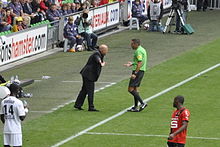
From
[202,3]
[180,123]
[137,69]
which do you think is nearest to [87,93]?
[137,69]

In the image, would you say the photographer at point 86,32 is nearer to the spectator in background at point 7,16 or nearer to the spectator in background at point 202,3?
the spectator in background at point 7,16

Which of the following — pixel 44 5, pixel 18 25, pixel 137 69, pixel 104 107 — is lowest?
pixel 104 107

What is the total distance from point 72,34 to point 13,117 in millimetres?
18000

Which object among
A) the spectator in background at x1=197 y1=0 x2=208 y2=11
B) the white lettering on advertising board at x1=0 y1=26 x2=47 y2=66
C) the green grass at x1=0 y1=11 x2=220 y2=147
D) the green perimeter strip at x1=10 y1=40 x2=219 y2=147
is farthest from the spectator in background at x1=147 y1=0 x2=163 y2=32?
Answer: the spectator in background at x1=197 y1=0 x2=208 y2=11

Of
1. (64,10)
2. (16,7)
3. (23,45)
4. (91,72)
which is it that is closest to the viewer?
(91,72)

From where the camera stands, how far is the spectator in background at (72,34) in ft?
113

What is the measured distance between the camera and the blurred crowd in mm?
32469

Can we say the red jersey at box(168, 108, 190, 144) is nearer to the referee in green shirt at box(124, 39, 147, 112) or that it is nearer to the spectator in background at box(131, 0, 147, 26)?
the referee in green shirt at box(124, 39, 147, 112)

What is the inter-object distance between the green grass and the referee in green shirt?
0.36m

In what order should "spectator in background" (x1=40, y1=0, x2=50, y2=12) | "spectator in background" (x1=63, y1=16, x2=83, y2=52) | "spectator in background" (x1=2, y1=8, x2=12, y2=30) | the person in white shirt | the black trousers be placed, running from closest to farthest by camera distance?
the person in white shirt < the black trousers < "spectator in background" (x1=2, y1=8, x2=12, y2=30) < "spectator in background" (x1=63, y1=16, x2=83, y2=52) < "spectator in background" (x1=40, y1=0, x2=50, y2=12)

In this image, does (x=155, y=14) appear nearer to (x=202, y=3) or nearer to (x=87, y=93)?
(x=202, y=3)

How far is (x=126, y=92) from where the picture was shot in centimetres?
2592

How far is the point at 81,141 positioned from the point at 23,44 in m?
12.6

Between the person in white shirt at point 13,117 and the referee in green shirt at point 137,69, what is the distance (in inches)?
249
